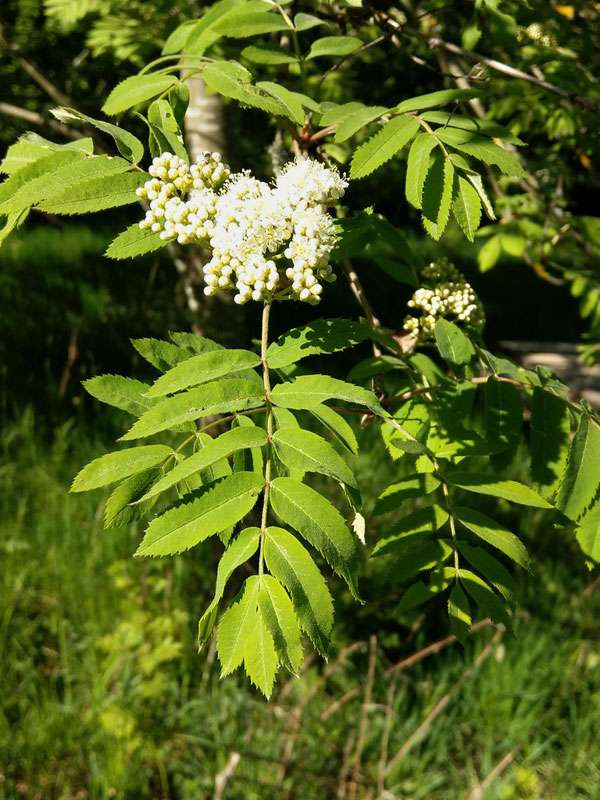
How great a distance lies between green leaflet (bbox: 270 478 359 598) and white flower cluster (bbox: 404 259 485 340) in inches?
24.1

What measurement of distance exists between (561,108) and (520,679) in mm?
2017

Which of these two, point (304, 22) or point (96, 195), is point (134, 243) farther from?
point (304, 22)

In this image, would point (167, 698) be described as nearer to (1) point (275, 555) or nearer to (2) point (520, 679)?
(2) point (520, 679)

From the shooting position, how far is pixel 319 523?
98cm

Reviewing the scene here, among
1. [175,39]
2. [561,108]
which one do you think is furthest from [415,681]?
[175,39]

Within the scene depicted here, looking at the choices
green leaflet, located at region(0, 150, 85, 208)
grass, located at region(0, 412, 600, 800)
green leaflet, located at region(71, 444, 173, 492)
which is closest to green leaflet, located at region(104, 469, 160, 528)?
green leaflet, located at region(71, 444, 173, 492)

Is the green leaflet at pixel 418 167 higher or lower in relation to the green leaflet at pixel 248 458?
higher

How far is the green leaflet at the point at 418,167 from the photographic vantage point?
1.17m

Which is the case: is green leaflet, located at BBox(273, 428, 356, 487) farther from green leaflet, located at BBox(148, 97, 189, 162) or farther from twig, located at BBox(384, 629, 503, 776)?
twig, located at BBox(384, 629, 503, 776)

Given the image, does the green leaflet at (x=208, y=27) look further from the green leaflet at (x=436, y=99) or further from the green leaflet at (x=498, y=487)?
the green leaflet at (x=498, y=487)

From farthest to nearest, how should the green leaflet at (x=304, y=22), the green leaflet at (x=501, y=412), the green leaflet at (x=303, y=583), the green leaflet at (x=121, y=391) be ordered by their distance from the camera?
the green leaflet at (x=304, y=22)
the green leaflet at (x=501, y=412)
the green leaflet at (x=121, y=391)
the green leaflet at (x=303, y=583)

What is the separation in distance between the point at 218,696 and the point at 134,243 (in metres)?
1.95

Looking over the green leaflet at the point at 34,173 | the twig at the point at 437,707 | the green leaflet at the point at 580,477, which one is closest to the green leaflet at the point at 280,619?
the green leaflet at the point at 580,477

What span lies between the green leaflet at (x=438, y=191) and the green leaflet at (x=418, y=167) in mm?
12
